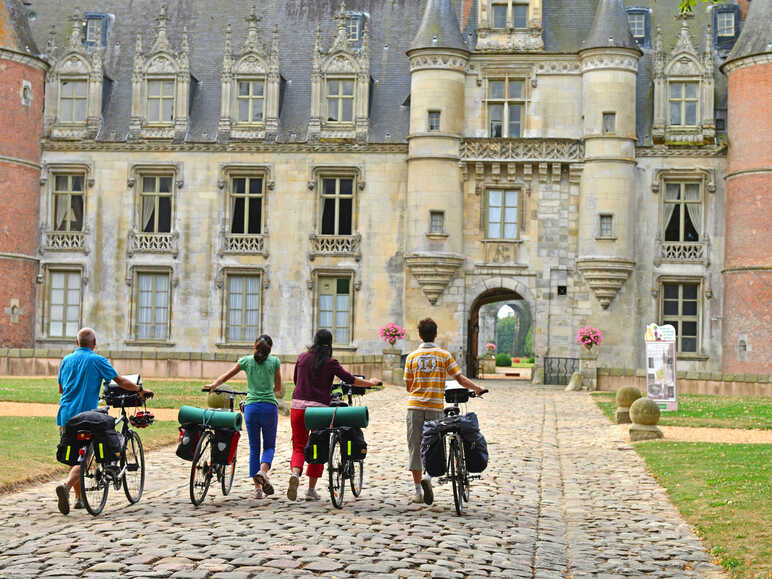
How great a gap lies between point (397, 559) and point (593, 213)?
31.2 metres

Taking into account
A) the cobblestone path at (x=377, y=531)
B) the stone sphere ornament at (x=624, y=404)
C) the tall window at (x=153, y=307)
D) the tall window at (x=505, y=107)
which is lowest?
the cobblestone path at (x=377, y=531)

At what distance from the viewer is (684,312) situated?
131 feet

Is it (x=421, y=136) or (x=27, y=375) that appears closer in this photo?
(x=27, y=375)

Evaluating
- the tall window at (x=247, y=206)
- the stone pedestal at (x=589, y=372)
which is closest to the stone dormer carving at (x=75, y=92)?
the tall window at (x=247, y=206)

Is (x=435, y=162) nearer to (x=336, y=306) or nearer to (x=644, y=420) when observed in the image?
(x=336, y=306)

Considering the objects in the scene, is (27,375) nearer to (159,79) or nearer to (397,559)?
(159,79)

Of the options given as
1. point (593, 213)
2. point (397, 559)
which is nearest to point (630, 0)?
point (593, 213)

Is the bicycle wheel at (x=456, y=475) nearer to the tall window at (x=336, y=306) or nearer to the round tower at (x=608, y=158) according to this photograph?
the round tower at (x=608, y=158)

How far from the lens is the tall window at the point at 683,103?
40.2m

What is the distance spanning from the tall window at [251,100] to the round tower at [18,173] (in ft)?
22.8

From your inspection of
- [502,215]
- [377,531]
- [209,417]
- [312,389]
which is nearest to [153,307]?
[502,215]

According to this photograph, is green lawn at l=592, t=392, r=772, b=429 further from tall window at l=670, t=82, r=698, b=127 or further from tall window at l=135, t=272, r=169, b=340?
tall window at l=135, t=272, r=169, b=340

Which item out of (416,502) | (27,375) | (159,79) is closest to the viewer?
(416,502)

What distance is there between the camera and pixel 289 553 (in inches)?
374
